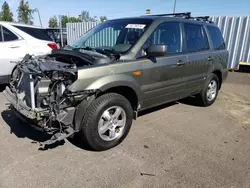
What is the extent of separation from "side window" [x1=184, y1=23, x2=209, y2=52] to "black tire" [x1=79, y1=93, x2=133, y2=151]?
6.40 feet

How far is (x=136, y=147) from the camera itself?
3.34 m

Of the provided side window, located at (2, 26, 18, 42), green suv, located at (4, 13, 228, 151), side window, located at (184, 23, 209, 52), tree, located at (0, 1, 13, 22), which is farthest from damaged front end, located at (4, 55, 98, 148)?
tree, located at (0, 1, 13, 22)

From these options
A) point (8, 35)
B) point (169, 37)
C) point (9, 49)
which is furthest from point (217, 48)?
point (8, 35)

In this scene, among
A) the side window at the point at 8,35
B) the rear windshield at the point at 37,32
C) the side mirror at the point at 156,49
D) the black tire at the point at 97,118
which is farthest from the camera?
the rear windshield at the point at 37,32

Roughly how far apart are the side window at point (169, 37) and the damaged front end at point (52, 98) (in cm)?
155

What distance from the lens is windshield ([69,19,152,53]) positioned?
3.59 meters

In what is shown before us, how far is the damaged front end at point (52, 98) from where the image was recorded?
8.78 feet

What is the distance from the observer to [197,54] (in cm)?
445

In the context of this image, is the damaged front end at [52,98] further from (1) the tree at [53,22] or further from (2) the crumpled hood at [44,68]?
(1) the tree at [53,22]

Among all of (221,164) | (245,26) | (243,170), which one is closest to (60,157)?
(221,164)

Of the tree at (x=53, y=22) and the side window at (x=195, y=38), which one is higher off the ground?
the tree at (x=53, y=22)

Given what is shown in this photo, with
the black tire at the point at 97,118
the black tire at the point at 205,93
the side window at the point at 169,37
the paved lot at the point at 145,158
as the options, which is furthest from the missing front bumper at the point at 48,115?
the black tire at the point at 205,93

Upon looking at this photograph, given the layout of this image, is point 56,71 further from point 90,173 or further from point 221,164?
point 221,164

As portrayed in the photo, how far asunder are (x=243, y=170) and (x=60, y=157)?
94.6 inches
